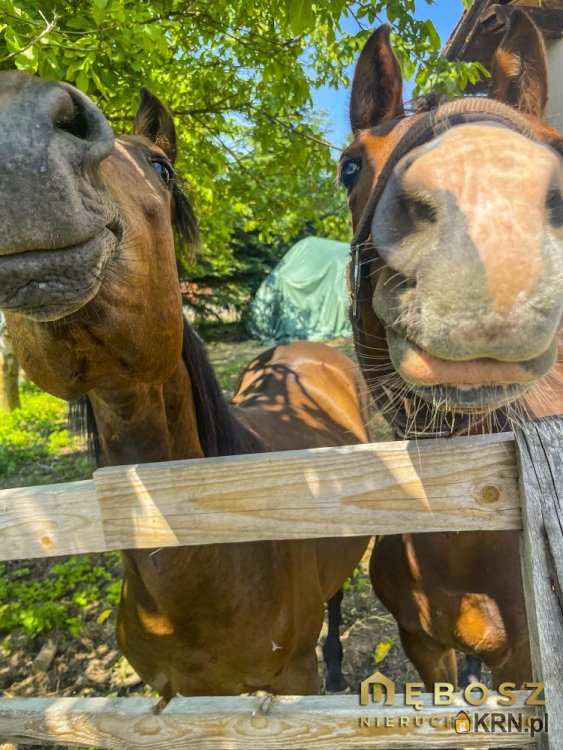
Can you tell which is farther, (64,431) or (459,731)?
(64,431)

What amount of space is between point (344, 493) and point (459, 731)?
679 mm

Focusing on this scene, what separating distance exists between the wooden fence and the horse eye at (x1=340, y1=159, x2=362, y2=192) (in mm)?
972

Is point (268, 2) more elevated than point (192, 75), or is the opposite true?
point (192, 75)

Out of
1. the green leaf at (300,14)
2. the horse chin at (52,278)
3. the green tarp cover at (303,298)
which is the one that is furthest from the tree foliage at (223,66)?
the green tarp cover at (303,298)

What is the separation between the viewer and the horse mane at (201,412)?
2.13 metres

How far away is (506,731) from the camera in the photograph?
125 centimetres

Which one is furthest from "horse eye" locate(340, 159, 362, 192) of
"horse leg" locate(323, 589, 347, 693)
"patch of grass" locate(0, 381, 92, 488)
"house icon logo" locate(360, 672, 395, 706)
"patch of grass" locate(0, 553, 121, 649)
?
"patch of grass" locate(0, 381, 92, 488)

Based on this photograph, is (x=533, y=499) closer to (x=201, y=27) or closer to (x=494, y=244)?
(x=494, y=244)

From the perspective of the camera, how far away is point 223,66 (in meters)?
4.31

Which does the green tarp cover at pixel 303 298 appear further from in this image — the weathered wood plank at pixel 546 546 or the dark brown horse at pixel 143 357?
the weathered wood plank at pixel 546 546

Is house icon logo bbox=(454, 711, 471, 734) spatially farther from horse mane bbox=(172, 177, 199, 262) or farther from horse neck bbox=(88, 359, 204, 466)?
horse mane bbox=(172, 177, 199, 262)

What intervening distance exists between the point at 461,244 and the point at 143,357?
0.98 m

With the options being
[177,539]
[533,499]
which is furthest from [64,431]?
[533,499]

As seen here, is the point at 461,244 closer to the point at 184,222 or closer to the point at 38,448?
the point at 184,222
